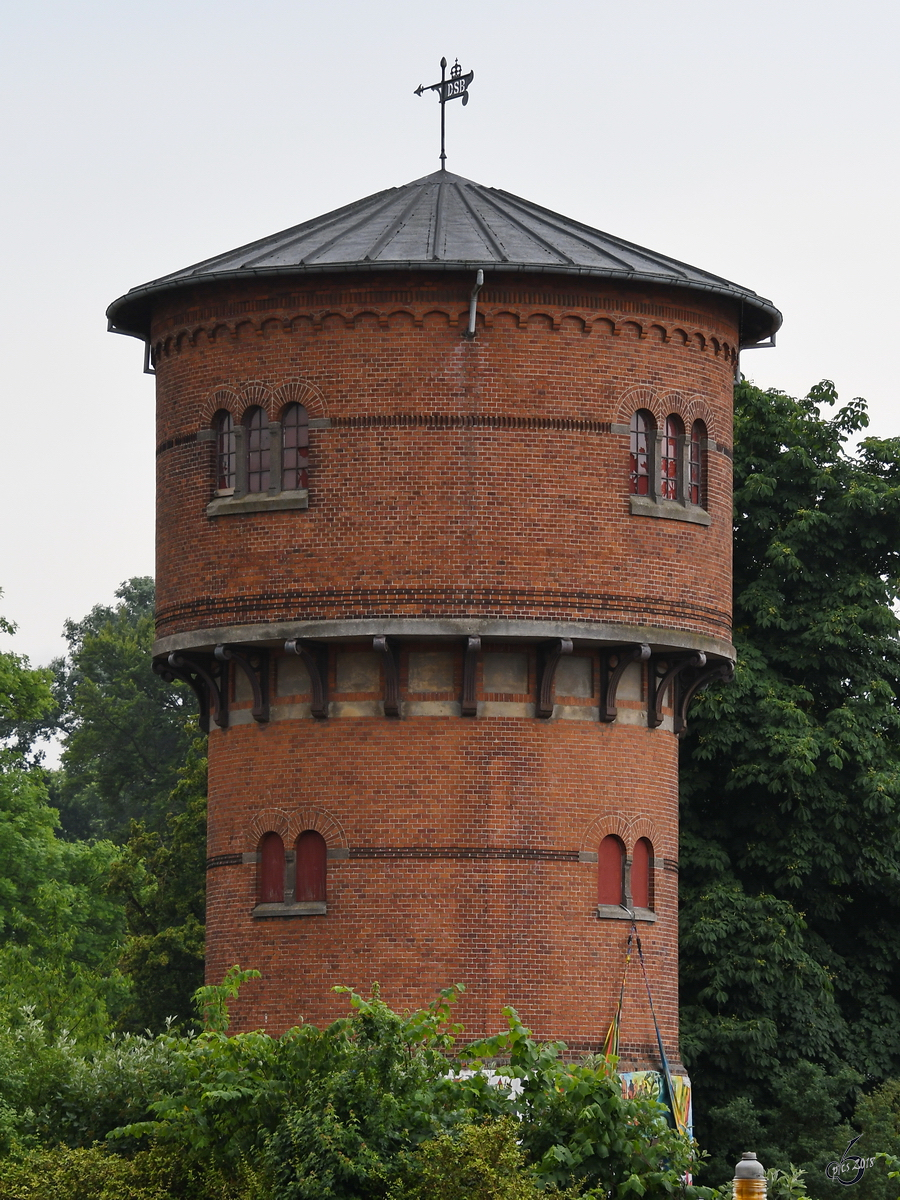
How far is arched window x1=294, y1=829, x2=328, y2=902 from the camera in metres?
28.6

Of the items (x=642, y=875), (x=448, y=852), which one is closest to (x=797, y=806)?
(x=642, y=875)

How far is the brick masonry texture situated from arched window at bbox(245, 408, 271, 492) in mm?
254

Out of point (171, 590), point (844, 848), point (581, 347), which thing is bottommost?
point (844, 848)

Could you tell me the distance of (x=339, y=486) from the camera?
2852 cm

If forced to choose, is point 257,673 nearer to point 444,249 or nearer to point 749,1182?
point 444,249

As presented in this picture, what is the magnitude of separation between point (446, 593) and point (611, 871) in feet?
13.3

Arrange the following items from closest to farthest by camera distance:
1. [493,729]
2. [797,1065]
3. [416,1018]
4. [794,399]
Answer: [416,1018]
[493,729]
[797,1065]
[794,399]

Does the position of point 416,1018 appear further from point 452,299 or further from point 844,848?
point 844,848

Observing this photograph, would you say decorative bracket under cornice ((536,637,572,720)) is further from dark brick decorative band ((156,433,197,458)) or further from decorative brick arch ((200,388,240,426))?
dark brick decorative band ((156,433,197,458))

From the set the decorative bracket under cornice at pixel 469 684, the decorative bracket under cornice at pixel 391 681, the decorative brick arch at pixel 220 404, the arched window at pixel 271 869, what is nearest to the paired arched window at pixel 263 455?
the decorative brick arch at pixel 220 404

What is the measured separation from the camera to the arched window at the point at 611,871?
2900cm

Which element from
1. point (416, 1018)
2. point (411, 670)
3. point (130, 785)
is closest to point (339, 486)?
point (411, 670)

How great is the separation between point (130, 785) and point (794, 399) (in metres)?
33.7

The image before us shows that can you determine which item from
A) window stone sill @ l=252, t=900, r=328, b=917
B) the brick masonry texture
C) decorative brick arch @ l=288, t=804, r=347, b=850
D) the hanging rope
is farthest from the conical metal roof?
the hanging rope
